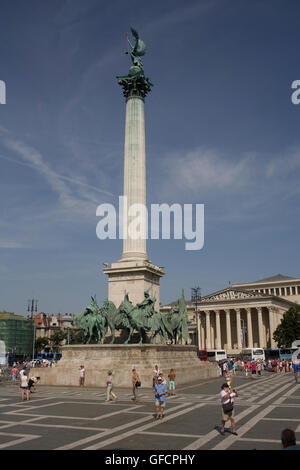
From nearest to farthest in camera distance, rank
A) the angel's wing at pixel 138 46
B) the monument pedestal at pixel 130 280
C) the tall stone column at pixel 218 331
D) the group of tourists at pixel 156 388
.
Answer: the group of tourists at pixel 156 388 → the monument pedestal at pixel 130 280 → the angel's wing at pixel 138 46 → the tall stone column at pixel 218 331

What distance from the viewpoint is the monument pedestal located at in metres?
34.5

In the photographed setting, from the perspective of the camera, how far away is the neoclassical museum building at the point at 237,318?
104688 mm

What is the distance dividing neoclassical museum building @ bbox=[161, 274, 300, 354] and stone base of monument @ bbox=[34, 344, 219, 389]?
73884 millimetres

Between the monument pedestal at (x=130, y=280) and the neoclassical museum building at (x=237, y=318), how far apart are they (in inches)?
2816

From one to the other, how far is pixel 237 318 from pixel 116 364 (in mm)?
83478

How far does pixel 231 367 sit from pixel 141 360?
24.0m

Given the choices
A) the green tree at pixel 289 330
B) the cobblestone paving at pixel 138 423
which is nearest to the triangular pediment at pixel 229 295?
the green tree at pixel 289 330

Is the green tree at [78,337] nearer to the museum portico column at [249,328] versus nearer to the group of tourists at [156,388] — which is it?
the group of tourists at [156,388]

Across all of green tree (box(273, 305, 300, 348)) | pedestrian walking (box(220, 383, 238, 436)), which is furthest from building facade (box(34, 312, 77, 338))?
pedestrian walking (box(220, 383, 238, 436))

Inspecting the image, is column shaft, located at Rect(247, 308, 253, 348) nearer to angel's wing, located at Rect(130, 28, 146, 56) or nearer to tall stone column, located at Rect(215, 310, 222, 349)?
tall stone column, located at Rect(215, 310, 222, 349)

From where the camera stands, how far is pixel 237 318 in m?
108

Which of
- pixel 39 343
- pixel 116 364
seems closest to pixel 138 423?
pixel 116 364

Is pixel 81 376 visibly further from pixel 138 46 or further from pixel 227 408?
pixel 138 46
